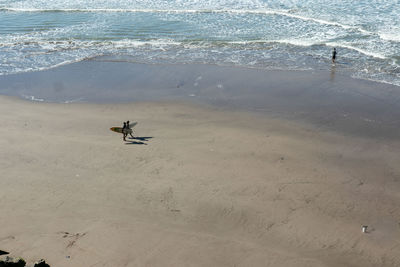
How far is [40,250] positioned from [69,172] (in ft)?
10.6

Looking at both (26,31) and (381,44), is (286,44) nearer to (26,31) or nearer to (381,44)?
(381,44)

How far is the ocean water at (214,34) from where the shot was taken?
67.6 ft

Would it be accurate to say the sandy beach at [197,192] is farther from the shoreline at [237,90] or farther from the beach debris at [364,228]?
the shoreline at [237,90]

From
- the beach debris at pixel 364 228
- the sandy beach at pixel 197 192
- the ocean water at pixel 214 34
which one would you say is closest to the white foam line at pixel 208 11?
the ocean water at pixel 214 34

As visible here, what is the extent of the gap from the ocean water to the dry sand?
7.47m

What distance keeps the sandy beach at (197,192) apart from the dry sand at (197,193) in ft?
0.11

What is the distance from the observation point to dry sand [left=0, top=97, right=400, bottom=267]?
8.47 m

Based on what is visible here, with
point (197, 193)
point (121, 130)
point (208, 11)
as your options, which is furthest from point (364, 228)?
point (208, 11)

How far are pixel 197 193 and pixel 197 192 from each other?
0.04 m

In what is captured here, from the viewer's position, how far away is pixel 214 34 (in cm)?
2559

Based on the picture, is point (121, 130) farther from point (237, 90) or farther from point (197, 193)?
point (237, 90)

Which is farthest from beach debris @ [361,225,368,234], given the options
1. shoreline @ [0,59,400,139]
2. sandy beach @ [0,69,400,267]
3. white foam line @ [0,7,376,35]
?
white foam line @ [0,7,376,35]

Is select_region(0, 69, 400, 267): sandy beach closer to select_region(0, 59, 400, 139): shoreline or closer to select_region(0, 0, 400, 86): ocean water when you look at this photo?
select_region(0, 59, 400, 139): shoreline

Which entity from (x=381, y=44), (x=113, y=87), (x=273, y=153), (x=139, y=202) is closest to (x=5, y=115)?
(x=113, y=87)
